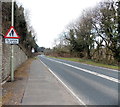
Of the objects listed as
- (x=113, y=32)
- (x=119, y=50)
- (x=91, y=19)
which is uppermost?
(x=91, y=19)

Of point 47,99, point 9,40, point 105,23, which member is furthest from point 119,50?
point 47,99

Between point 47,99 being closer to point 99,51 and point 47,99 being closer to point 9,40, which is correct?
point 9,40

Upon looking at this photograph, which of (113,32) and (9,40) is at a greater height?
(113,32)

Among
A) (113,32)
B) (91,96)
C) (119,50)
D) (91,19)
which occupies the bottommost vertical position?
(91,96)

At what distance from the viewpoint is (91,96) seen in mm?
7176

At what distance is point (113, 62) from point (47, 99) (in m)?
24.2

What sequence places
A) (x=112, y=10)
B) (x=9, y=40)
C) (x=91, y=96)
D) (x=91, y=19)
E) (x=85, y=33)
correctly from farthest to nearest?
(x=85, y=33)
(x=91, y=19)
(x=112, y=10)
(x=9, y=40)
(x=91, y=96)

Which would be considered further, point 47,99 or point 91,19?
point 91,19

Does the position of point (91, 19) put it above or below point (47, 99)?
above

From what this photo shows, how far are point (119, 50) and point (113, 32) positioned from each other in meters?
3.45

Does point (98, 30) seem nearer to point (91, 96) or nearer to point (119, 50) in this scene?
point (119, 50)

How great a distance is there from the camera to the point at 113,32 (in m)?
30.5

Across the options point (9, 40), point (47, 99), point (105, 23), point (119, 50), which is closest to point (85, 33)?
point (105, 23)

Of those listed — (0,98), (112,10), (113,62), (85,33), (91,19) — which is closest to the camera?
(0,98)
